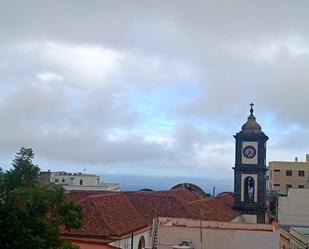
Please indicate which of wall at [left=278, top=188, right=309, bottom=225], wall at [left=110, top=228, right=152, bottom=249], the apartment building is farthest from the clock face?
the apartment building

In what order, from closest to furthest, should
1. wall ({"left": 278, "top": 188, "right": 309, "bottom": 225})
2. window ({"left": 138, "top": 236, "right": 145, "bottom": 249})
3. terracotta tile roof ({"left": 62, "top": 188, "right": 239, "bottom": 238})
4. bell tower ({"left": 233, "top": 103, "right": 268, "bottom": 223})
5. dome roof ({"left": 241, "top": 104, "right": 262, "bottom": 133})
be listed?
terracotta tile roof ({"left": 62, "top": 188, "right": 239, "bottom": 238}) < window ({"left": 138, "top": 236, "right": 145, "bottom": 249}) < bell tower ({"left": 233, "top": 103, "right": 268, "bottom": 223}) < dome roof ({"left": 241, "top": 104, "right": 262, "bottom": 133}) < wall ({"left": 278, "top": 188, "right": 309, "bottom": 225})

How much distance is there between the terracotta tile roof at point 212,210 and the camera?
3494 centimetres

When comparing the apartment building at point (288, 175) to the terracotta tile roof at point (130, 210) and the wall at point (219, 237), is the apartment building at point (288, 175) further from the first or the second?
the wall at point (219, 237)

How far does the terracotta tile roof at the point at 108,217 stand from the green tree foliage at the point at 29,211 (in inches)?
250

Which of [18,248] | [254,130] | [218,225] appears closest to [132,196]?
[254,130]

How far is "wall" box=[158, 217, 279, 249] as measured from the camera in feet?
69.8

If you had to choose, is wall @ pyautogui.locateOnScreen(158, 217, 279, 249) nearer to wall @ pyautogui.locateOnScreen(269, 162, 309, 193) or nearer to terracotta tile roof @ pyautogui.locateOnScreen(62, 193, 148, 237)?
terracotta tile roof @ pyautogui.locateOnScreen(62, 193, 148, 237)

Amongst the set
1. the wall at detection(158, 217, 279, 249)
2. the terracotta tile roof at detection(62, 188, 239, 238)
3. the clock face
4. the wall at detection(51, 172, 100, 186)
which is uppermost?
the wall at detection(51, 172, 100, 186)

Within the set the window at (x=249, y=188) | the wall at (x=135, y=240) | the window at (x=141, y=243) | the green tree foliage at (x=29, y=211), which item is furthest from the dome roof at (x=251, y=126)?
the green tree foliage at (x=29, y=211)

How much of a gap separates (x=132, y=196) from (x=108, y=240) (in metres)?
11.0

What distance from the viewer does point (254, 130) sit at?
3650cm

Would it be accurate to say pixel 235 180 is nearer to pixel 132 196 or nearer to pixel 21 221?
pixel 132 196

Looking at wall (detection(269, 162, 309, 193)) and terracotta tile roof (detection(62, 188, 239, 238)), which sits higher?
wall (detection(269, 162, 309, 193))

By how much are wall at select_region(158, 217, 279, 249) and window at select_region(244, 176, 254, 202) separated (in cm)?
1454
